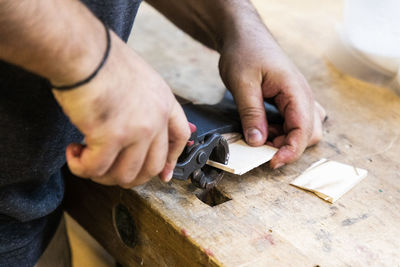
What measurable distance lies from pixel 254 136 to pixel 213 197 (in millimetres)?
144

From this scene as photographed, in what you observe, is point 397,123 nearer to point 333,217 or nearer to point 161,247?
point 333,217

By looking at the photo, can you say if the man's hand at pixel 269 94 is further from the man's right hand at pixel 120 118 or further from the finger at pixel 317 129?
the man's right hand at pixel 120 118

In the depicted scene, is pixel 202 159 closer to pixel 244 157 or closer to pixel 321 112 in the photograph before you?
A: pixel 244 157

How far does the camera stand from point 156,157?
54cm

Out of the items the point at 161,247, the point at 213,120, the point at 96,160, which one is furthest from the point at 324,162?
the point at 96,160

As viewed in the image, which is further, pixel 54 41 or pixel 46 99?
pixel 46 99

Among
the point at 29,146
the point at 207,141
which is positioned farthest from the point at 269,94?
the point at 29,146

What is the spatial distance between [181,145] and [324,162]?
1.24 ft

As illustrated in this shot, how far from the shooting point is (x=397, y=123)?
1.00 meters

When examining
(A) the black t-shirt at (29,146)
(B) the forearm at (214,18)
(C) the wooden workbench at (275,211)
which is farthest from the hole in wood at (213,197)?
(B) the forearm at (214,18)

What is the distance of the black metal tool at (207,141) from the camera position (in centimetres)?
67

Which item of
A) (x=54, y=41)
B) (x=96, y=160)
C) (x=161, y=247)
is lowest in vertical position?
(x=161, y=247)

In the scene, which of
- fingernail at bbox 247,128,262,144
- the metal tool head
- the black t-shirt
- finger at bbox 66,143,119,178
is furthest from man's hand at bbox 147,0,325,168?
finger at bbox 66,143,119,178

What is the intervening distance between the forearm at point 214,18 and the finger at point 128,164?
18.7 inches
